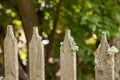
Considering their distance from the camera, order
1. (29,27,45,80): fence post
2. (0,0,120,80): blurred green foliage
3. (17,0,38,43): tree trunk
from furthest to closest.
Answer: (17,0,38,43): tree trunk → (0,0,120,80): blurred green foliage → (29,27,45,80): fence post

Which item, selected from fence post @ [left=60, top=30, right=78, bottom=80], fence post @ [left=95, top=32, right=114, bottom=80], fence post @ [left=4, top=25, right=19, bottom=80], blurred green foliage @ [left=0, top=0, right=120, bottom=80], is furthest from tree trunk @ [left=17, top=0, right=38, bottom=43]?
fence post @ [left=95, top=32, right=114, bottom=80]

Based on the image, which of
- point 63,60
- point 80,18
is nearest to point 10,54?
point 63,60

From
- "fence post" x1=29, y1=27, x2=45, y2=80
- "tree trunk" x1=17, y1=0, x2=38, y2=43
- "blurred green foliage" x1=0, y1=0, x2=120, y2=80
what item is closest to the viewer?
"fence post" x1=29, y1=27, x2=45, y2=80

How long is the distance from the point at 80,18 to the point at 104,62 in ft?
3.47

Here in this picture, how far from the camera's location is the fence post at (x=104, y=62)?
242cm

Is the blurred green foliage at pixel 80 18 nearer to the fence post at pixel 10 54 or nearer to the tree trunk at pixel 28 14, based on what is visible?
the tree trunk at pixel 28 14

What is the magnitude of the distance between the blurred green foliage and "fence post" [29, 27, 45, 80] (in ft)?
2.64

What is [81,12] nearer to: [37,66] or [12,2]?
[12,2]

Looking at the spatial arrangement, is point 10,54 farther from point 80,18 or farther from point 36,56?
point 80,18

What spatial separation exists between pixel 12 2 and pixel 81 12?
74 centimetres

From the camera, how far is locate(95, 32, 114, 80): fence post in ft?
7.95

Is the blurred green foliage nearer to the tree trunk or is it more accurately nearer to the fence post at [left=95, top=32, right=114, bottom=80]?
the tree trunk

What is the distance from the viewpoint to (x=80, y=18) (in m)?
3.45

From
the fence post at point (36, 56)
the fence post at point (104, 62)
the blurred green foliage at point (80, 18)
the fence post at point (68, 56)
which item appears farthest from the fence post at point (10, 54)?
the blurred green foliage at point (80, 18)
